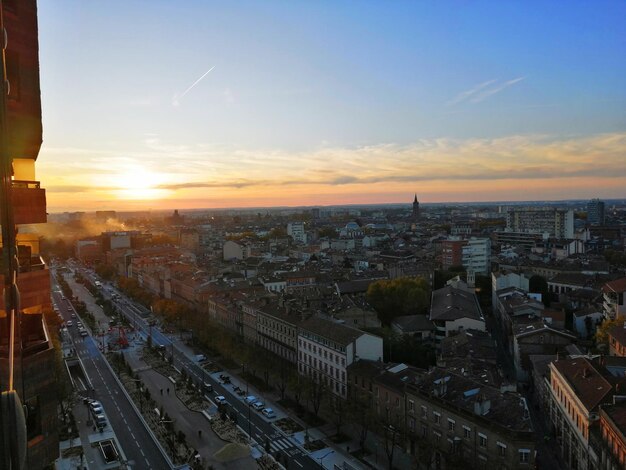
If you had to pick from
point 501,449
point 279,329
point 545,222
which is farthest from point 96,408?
point 545,222

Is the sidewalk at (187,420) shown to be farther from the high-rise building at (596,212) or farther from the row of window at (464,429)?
the high-rise building at (596,212)

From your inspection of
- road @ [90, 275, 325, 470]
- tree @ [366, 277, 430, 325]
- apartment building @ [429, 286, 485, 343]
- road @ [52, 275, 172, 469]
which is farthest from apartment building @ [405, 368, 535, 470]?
tree @ [366, 277, 430, 325]

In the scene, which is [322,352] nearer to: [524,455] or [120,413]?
[120,413]

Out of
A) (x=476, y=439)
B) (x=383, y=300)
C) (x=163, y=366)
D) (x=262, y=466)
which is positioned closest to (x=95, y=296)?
(x=163, y=366)

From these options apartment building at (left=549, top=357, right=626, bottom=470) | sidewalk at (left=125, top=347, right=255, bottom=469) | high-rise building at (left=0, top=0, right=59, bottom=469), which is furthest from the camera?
sidewalk at (left=125, top=347, right=255, bottom=469)

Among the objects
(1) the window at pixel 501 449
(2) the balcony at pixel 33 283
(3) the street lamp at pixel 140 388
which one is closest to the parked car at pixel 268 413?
(3) the street lamp at pixel 140 388

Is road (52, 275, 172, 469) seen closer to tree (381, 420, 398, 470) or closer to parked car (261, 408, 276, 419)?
parked car (261, 408, 276, 419)
